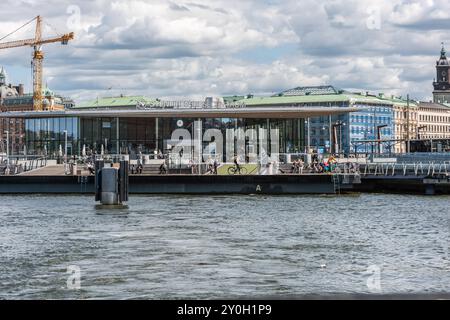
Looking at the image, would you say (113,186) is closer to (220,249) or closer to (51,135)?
(220,249)

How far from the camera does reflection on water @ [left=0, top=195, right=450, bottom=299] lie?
75.3 feet

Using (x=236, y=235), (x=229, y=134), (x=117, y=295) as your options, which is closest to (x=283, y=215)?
(x=236, y=235)

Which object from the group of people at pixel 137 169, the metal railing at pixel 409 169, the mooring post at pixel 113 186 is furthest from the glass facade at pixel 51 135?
the mooring post at pixel 113 186

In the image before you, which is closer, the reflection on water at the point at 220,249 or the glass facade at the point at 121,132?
the reflection on water at the point at 220,249

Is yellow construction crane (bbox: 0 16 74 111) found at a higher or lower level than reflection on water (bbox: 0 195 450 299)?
higher

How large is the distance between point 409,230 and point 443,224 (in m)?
3.62

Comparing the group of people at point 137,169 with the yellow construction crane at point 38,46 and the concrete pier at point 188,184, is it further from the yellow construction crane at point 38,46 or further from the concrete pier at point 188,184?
the yellow construction crane at point 38,46

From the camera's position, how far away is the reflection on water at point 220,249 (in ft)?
75.3

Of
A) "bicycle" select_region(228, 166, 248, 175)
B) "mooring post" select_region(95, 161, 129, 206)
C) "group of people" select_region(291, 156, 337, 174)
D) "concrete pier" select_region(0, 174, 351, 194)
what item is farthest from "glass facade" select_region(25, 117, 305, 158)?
"mooring post" select_region(95, 161, 129, 206)

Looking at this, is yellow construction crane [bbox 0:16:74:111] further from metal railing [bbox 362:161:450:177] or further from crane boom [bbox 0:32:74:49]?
metal railing [bbox 362:161:450:177]

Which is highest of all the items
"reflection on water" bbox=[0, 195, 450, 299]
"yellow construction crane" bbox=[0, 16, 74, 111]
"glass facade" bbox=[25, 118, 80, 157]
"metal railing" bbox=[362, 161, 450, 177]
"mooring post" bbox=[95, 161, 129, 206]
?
"yellow construction crane" bbox=[0, 16, 74, 111]

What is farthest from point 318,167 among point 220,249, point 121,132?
point 220,249

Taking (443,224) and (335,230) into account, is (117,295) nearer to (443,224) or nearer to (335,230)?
(335,230)

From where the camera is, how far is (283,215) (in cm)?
4756
